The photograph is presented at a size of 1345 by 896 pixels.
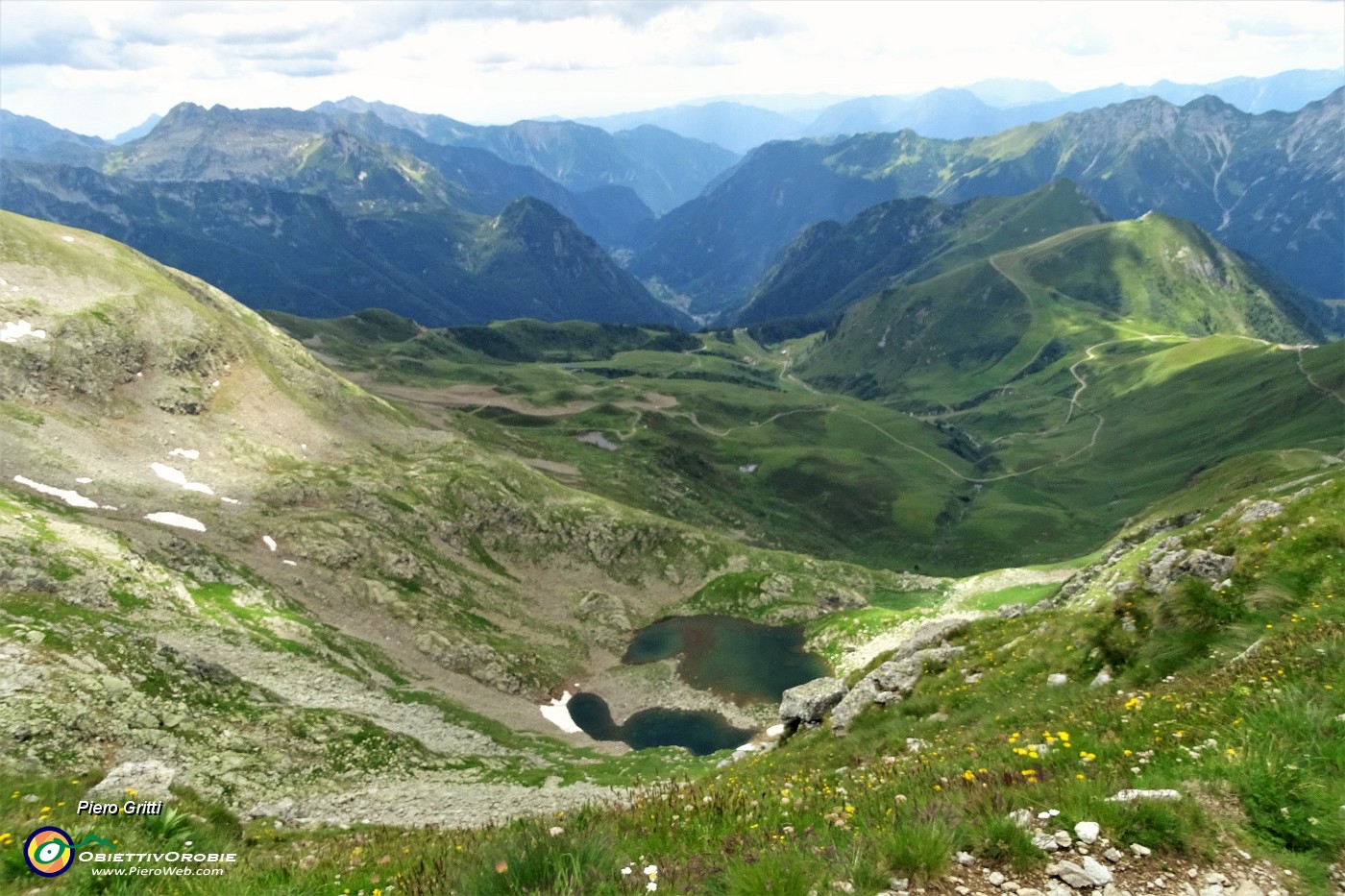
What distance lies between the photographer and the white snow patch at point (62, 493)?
76.5m

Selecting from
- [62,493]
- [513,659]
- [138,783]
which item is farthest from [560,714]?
[138,783]

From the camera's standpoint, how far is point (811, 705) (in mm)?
37469

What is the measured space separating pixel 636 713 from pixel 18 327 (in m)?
94.1

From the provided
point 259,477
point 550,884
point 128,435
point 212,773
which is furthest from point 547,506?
point 550,884

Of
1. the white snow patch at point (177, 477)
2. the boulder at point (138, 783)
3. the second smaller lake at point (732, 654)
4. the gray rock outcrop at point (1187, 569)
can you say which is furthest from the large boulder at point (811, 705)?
the white snow patch at point (177, 477)

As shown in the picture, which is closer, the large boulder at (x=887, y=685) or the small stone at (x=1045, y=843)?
the small stone at (x=1045, y=843)

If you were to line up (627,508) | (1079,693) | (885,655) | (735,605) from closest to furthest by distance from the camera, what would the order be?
(1079,693), (885,655), (735,605), (627,508)

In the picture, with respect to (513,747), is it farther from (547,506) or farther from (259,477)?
(547,506)

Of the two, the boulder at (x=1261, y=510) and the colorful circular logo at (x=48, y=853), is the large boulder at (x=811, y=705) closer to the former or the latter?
the boulder at (x=1261, y=510)

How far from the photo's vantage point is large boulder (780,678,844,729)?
36875 mm

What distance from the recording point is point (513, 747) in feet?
239

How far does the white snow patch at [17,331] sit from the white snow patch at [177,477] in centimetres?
2540

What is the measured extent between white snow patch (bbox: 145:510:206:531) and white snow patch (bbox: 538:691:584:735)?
1755 inches

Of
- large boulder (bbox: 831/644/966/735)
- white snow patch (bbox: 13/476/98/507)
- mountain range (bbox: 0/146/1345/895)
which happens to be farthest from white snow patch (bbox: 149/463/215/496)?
large boulder (bbox: 831/644/966/735)
